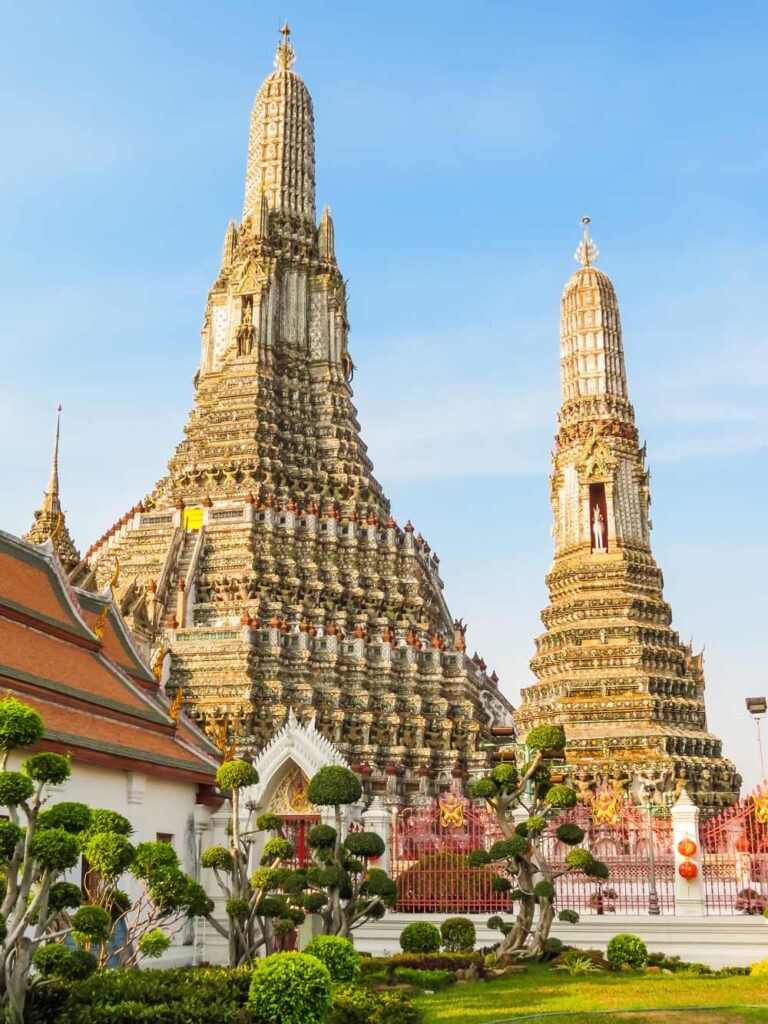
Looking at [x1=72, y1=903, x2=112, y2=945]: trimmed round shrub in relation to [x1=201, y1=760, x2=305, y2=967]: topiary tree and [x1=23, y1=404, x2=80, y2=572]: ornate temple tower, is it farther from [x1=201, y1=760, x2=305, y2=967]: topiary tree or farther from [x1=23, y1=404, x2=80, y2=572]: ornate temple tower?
[x1=23, y1=404, x2=80, y2=572]: ornate temple tower

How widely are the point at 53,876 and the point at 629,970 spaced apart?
381 inches

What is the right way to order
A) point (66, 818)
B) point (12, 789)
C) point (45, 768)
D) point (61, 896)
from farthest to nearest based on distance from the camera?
1. point (61, 896)
2. point (66, 818)
3. point (45, 768)
4. point (12, 789)

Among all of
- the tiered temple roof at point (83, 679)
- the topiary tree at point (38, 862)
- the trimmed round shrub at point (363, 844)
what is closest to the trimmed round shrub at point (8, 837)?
the topiary tree at point (38, 862)

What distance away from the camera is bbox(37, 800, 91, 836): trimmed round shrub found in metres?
10.3

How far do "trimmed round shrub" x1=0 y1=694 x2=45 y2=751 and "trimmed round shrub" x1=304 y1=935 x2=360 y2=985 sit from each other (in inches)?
185

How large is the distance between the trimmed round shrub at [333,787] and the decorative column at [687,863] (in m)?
7.00

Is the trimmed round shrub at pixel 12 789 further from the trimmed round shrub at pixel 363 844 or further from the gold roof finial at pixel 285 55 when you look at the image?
the gold roof finial at pixel 285 55

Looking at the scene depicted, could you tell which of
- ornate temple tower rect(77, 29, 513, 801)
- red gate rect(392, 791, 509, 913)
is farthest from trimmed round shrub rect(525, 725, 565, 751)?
ornate temple tower rect(77, 29, 513, 801)

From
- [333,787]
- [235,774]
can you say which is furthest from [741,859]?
[235,774]

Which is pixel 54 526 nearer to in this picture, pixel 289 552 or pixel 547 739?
pixel 289 552

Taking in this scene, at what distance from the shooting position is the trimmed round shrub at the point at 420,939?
17.3m

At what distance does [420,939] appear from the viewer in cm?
1728

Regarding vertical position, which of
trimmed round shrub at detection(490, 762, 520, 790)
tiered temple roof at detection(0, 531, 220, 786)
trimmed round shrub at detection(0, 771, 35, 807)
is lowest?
trimmed round shrub at detection(0, 771, 35, 807)

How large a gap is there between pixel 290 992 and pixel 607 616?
30128 millimetres
